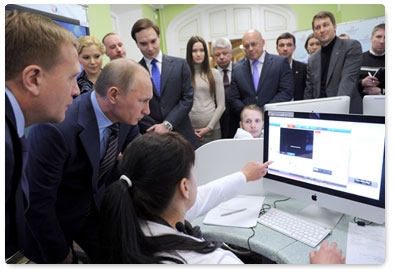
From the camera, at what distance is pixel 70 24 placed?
7.39ft

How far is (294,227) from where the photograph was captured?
1071 millimetres

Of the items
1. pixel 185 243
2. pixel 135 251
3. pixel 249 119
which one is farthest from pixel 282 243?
pixel 249 119

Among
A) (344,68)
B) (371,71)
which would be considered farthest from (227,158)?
(371,71)

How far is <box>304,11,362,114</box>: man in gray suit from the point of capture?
2.07m

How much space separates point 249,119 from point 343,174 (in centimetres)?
89

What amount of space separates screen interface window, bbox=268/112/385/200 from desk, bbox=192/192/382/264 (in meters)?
0.15

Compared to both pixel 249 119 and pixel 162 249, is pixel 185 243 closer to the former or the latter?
pixel 162 249

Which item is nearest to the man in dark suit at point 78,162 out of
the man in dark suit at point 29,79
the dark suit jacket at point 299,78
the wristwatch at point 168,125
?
the man in dark suit at point 29,79

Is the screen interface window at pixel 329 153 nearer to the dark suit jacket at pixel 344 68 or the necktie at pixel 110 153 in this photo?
the necktie at pixel 110 153

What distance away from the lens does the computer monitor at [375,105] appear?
1.21 meters

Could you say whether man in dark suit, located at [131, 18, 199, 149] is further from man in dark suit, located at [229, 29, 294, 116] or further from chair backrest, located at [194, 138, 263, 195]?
chair backrest, located at [194, 138, 263, 195]

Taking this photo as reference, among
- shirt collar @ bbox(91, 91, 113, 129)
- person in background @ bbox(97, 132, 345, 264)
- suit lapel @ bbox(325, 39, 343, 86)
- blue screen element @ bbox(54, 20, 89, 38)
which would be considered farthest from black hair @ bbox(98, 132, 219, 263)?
blue screen element @ bbox(54, 20, 89, 38)

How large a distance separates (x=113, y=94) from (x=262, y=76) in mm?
1407

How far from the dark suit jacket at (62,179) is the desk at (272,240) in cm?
46
